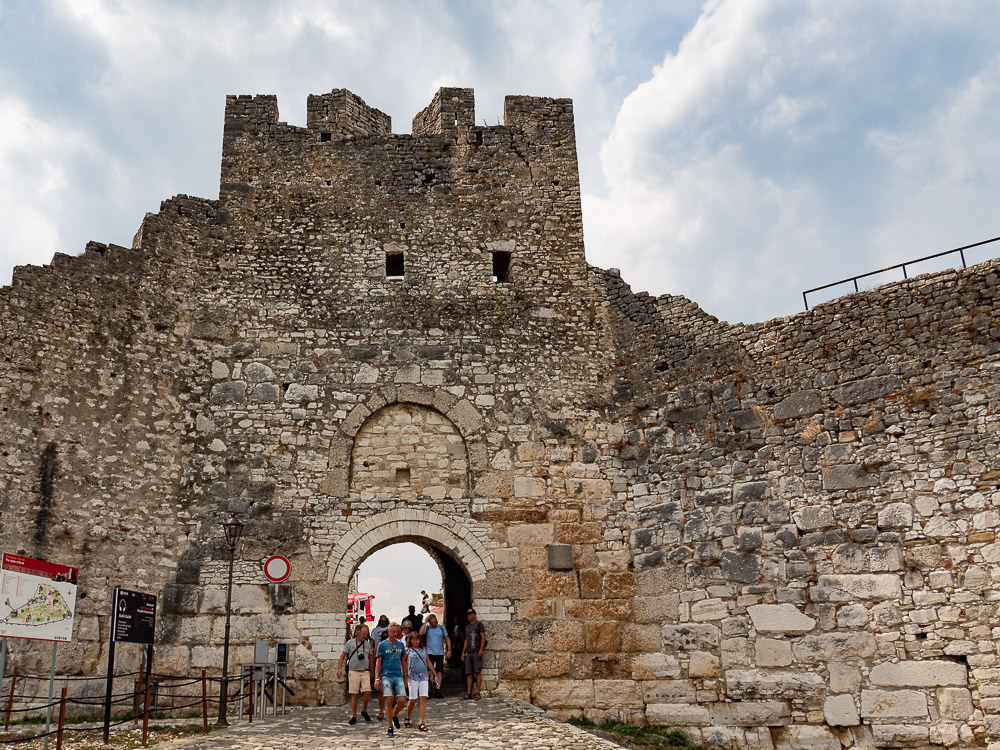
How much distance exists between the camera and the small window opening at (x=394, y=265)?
40.8 ft

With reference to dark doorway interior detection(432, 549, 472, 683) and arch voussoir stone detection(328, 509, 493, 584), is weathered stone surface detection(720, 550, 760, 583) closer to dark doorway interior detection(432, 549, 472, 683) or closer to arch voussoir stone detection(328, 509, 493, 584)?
arch voussoir stone detection(328, 509, 493, 584)

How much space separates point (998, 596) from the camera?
28.1 feet

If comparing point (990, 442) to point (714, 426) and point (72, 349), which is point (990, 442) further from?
point (72, 349)

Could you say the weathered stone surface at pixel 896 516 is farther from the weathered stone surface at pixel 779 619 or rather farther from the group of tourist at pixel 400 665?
the group of tourist at pixel 400 665

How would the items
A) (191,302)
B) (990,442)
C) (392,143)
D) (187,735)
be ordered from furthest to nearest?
(392,143) < (191,302) < (990,442) < (187,735)

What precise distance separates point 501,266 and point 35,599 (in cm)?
784

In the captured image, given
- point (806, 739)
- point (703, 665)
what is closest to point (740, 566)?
point (703, 665)

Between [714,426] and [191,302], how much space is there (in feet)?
23.9

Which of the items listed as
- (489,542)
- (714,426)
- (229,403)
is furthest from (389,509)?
(714,426)

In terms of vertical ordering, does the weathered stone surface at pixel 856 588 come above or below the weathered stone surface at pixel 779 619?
above

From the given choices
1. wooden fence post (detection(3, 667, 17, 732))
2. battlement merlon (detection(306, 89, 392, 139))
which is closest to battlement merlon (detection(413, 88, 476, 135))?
battlement merlon (detection(306, 89, 392, 139))

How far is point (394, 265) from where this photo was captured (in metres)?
12.5

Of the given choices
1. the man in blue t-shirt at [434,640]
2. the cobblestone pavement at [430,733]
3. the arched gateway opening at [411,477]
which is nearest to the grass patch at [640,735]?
the cobblestone pavement at [430,733]

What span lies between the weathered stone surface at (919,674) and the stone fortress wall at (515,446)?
26mm
